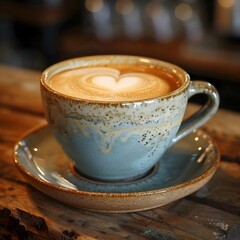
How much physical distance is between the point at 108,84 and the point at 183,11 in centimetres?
175

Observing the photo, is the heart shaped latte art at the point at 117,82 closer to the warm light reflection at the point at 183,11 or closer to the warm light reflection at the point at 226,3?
the warm light reflection at the point at 226,3

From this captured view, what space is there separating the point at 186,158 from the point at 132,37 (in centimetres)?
162

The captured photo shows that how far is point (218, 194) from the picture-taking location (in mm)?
708

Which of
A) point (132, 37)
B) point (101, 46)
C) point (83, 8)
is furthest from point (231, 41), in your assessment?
point (83, 8)

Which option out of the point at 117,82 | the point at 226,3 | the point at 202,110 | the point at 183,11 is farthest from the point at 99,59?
the point at 183,11

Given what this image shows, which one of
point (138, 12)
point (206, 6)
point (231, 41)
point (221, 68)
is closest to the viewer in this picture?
point (221, 68)

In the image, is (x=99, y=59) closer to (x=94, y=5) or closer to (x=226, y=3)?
(x=226, y=3)

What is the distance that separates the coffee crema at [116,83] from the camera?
0.71 meters

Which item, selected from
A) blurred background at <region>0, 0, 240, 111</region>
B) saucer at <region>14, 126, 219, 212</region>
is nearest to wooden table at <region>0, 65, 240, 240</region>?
saucer at <region>14, 126, 219, 212</region>

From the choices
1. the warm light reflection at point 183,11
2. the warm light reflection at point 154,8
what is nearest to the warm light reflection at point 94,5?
the warm light reflection at point 154,8

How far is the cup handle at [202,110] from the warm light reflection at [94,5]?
180cm

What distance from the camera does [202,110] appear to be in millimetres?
760

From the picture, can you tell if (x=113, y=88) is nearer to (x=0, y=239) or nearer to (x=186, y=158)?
(x=186, y=158)

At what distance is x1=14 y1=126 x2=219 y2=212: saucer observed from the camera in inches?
24.4
